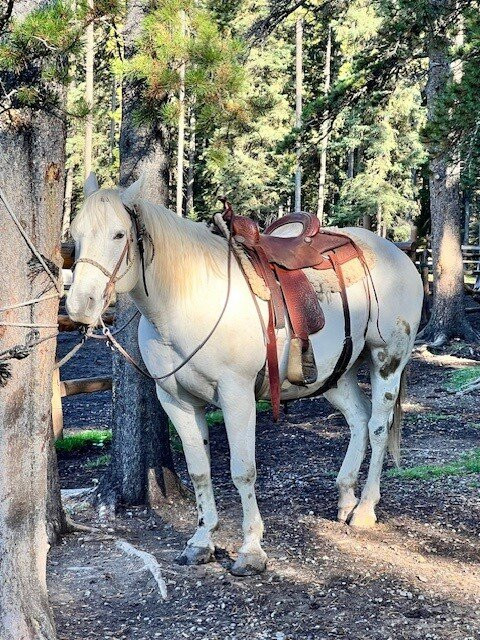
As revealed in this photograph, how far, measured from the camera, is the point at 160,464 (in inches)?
227

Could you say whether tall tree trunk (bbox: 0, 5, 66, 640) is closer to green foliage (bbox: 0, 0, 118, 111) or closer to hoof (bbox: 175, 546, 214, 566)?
green foliage (bbox: 0, 0, 118, 111)

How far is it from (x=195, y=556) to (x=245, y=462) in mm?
671

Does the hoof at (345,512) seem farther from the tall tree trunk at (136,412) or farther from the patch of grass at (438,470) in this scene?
the tall tree trunk at (136,412)

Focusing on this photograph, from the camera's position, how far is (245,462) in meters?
4.54

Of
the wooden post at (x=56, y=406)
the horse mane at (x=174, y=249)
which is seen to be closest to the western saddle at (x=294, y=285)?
the horse mane at (x=174, y=249)

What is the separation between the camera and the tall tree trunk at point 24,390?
3205 mm

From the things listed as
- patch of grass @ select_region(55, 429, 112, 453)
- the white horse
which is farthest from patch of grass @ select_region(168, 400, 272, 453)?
the white horse

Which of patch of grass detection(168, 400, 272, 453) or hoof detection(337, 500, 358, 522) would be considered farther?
patch of grass detection(168, 400, 272, 453)

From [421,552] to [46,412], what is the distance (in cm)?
268

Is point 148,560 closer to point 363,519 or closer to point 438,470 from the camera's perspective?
point 363,519

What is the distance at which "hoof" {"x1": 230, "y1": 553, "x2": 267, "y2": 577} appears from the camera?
4.45 m

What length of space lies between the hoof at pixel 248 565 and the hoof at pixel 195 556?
0.75ft

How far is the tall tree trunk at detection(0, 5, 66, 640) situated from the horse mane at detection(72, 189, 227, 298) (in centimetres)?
62

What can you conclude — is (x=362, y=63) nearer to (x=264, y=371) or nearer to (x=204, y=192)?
(x=264, y=371)
